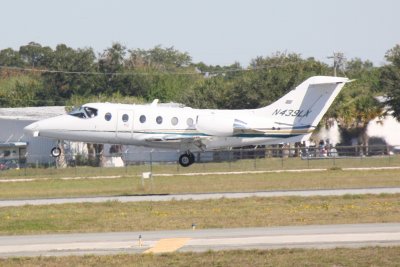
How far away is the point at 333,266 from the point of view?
19.8 m

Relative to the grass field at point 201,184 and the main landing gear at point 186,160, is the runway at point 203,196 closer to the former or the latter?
the grass field at point 201,184

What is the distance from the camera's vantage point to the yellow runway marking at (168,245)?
75.2ft

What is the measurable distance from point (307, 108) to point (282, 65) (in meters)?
53.8

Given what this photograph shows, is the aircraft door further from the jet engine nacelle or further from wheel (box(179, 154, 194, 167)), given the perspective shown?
the jet engine nacelle

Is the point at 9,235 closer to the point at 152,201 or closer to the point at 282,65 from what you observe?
the point at 152,201

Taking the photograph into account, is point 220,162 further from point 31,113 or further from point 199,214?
point 199,214

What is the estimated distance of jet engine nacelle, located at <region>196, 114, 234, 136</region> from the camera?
1932 inches

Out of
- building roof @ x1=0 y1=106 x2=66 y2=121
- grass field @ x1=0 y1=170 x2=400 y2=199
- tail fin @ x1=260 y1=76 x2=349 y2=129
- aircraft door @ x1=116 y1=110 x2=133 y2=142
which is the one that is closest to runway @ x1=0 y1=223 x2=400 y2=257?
grass field @ x1=0 y1=170 x2=400 y2=199

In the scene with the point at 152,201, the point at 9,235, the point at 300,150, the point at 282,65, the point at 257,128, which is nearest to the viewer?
the point at 9,235

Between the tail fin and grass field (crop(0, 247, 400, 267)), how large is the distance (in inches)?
1079

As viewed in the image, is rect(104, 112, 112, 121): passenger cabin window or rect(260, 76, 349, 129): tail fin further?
rect(104, 112, 112, 121): passenger cabin window

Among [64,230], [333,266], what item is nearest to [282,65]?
[64,230]

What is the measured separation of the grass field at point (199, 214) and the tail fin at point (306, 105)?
12053mm

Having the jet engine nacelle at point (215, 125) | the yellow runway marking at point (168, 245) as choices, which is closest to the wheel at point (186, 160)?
the jet engine nacelle at point (215, 125)
